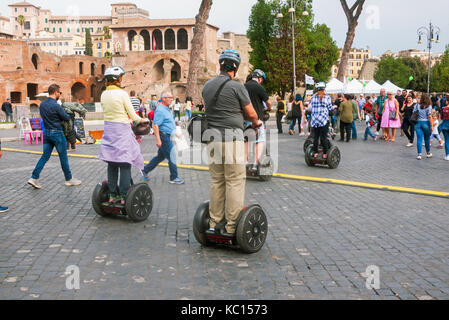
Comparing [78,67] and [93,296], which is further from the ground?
[78,67]

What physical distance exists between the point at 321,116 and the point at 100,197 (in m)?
→ 5.41

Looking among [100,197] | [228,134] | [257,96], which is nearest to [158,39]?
[257,96]

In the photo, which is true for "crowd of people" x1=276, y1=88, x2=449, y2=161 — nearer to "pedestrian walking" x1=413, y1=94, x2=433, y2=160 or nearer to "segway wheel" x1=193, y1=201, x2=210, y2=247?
"pedestrian walking" x1=413, y1=94, x2=433, y2=160

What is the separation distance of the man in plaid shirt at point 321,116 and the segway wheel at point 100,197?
5169 millimetres

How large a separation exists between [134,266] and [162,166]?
6.54 metres

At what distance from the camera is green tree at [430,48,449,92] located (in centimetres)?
7150

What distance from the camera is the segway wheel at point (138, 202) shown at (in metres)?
5.79

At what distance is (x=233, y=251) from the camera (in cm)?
479

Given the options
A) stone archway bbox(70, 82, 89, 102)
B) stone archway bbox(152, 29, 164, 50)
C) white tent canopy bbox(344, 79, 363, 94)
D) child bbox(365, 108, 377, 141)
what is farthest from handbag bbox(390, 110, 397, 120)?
stone archway bbox(70, 82, 89, 102)

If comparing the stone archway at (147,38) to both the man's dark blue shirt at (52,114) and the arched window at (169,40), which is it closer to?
the arched window at (169,40)

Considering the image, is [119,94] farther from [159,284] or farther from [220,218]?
[159,284]

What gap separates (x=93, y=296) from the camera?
364cm

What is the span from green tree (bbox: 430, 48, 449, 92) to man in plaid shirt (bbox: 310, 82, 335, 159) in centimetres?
6899

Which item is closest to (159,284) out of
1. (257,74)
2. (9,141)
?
(257,74)
